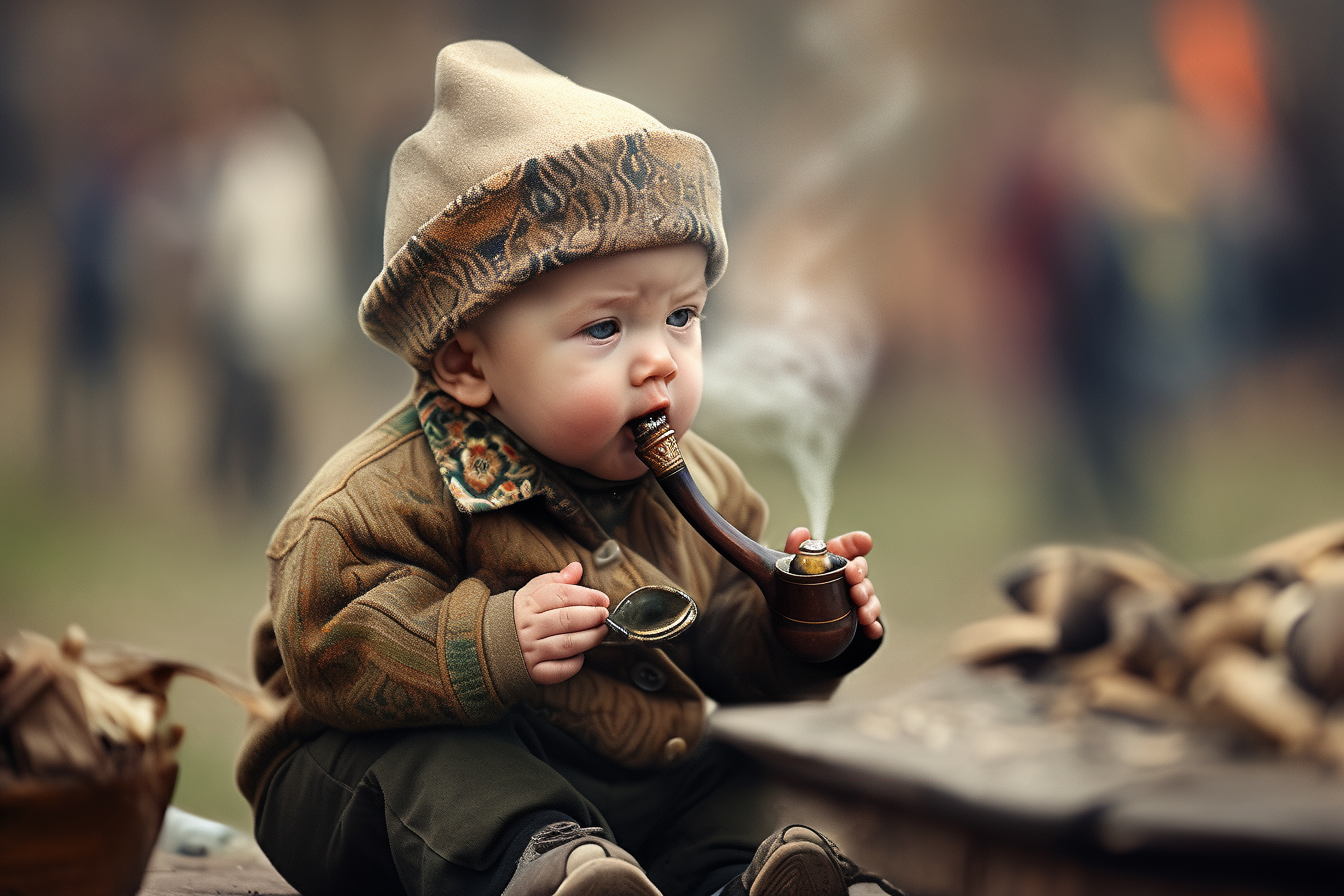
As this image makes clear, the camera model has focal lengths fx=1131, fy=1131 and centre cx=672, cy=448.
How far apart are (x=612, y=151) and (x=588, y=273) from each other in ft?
0.30

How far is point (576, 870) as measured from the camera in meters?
0.70

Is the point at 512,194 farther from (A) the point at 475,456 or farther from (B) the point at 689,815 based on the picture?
(B) the point at 689,815

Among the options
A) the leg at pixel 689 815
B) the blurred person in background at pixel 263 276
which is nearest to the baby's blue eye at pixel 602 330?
the leg at pixel 689 815

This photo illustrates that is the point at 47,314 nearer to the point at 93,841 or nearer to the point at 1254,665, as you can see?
the point at 93,841

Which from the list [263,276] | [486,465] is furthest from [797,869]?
[263,276]

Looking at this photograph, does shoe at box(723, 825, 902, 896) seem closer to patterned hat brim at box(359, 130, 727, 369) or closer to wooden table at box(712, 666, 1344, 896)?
wooden table at box(712, 666, 1344, 896)

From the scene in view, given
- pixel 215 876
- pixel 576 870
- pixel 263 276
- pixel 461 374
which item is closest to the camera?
pixel 576 870

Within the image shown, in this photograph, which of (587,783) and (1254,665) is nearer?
(587,783)

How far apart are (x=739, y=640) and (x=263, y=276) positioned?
1595 mm

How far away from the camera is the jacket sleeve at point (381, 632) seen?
807 millimetres

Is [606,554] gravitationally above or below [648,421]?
below

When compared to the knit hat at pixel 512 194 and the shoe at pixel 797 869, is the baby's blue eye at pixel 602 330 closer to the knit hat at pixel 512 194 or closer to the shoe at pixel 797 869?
the knit hat at pixel 512 194

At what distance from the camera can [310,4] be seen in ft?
7.41

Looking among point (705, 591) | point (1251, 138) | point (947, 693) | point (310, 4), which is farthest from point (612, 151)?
point (1251, 138)
